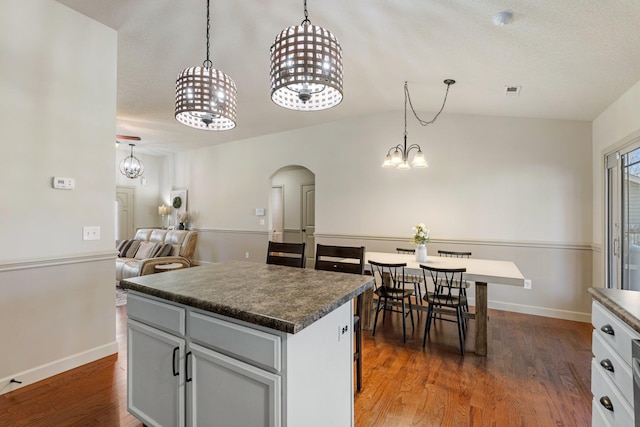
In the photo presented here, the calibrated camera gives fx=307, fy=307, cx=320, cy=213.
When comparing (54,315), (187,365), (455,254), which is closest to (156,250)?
(54,315)

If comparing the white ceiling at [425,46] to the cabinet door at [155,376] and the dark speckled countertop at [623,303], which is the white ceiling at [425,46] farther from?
the cabinet door at [155,376]

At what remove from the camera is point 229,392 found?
1.28 metres

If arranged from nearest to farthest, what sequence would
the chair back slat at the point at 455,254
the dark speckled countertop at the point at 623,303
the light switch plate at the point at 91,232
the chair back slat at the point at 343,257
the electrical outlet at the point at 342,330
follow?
the dark speckled countertop at the point at 623,303 < the electrical outlet at the point at 342,330 < the chair back slat at the point at 343,257 < the light switch plate at the point at 91,232 < the chair back slat at the point at 455,254

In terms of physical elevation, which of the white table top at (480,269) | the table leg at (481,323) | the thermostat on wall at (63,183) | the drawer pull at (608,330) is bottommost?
the table leg at (481,323)

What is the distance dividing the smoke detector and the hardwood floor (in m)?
2.53

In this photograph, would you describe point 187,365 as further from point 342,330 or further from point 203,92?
point 203,92

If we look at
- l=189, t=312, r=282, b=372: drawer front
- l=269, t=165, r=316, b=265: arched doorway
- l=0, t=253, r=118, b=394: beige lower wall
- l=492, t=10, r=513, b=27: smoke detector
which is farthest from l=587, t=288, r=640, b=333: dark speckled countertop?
l=269, t=165, r=316, b=265: arched doorway

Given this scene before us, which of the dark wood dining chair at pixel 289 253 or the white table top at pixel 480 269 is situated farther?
the white table top at pixel 480 269

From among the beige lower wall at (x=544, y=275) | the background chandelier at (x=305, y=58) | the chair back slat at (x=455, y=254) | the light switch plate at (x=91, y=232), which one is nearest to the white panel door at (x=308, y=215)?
the beige lower wall at (x=544, y=275)

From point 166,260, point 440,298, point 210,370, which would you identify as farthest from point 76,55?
point 440,298

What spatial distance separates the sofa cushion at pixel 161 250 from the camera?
5.51m

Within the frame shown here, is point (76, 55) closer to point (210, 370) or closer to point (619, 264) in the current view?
point (210, 370)

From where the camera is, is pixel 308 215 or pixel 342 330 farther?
pixel 308 215

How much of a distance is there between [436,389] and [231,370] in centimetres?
168
